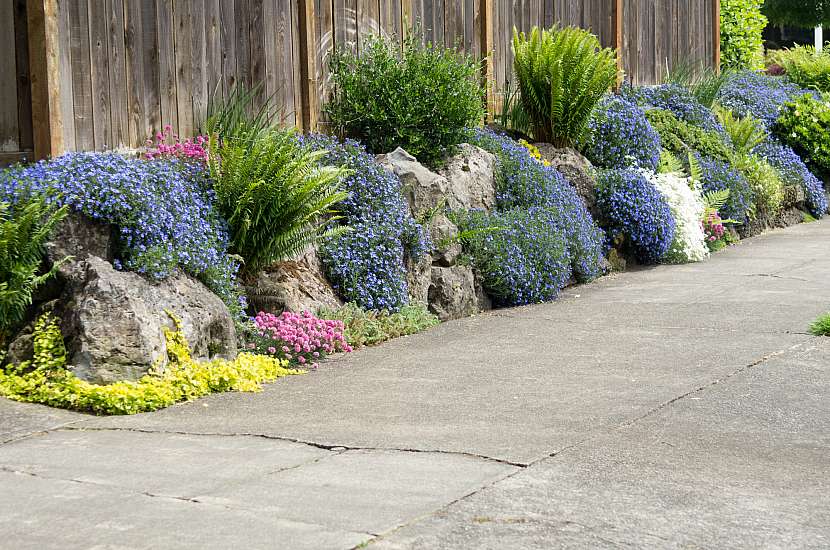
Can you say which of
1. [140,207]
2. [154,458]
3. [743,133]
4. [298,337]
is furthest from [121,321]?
[743,133]

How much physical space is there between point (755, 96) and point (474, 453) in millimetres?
11634

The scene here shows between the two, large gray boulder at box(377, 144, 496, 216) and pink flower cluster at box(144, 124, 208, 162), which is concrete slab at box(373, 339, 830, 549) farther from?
pink flower cluster at box(144, 124, 208, 162)

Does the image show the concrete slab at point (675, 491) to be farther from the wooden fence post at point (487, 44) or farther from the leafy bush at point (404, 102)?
the wooden fence post at point (487, 44)

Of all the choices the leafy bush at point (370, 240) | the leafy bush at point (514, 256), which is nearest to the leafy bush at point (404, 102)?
the leafy bush at point (514, 256)

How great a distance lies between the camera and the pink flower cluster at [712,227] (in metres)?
11.4

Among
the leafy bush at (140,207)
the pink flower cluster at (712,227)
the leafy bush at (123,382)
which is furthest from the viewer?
the pink flower cluster at (712,227)

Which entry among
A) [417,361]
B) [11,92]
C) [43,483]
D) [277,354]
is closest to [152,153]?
[11,92]

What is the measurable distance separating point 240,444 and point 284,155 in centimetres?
273

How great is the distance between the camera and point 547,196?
31.2 ft

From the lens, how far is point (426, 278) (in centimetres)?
820

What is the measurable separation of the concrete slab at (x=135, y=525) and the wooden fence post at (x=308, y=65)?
5286 millimetres

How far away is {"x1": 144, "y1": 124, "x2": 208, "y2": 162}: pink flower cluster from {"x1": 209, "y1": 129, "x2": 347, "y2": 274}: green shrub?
32cm

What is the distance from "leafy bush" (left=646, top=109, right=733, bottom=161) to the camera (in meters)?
12.4

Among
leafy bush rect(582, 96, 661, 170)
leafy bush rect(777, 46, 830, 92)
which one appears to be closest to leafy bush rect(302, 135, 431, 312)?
leafy bush rect(582, 96, 661, 170)
